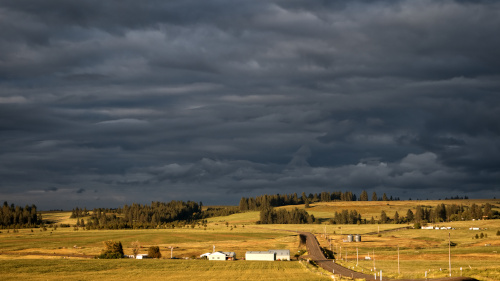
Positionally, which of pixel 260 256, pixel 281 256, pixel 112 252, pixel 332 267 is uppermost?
pixel 112 252

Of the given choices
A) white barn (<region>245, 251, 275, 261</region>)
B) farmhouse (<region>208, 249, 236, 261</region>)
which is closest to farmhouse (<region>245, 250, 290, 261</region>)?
white barn (<region>245, 251, 275, 261</region>)

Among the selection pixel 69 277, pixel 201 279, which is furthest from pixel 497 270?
pixel 69 277

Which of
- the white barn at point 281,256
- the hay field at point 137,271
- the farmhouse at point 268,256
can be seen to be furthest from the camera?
the white barn at point 281,256

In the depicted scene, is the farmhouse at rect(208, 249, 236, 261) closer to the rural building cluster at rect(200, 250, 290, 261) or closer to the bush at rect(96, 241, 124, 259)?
the rural building cluster at rect(200, 250, 290, 261)

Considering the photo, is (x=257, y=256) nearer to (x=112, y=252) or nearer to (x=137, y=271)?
(x=112, y=252)

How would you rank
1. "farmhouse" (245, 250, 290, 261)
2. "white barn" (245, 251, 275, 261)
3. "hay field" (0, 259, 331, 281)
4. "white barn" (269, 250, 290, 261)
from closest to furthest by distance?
"hay field" (0, 259, 331, 281) < "white barn" (245, 251, 275, 261) < "farmhouse" (245, 250, 290, 261) < "white barn" (269, 250, 290, 261)

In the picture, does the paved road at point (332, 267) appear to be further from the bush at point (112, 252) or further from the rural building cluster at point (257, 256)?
the bush at point (112, 252)

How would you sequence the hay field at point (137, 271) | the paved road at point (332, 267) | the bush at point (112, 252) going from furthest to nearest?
the bush at point (112, 252), the hay field at point (137, 271), the paved road at point (332, 267)

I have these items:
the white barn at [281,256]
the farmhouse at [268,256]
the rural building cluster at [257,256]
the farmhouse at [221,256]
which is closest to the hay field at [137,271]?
the farmhouse at [221,256]

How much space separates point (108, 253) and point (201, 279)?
71531 mm

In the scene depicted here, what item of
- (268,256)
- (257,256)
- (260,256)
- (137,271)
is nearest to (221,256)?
(257,256)

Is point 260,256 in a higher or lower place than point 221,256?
lower

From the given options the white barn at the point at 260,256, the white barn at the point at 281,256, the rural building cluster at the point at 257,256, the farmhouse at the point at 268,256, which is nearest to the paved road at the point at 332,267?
the white barn at the point at 281,256

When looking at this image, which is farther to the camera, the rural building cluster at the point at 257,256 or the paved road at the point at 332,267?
the rural building cluster at the point at 257,256
